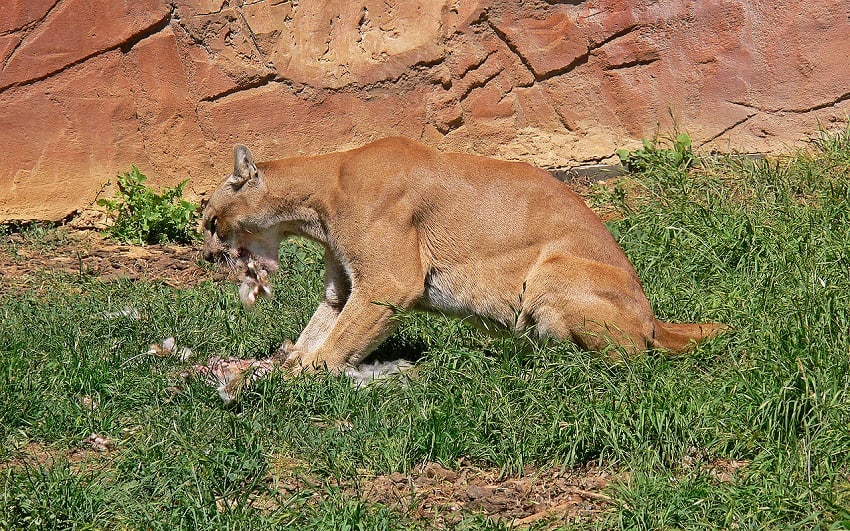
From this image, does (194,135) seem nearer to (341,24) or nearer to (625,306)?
(341,24)

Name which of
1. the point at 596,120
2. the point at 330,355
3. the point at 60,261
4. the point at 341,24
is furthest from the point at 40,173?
the point at 596,120

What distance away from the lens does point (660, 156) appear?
9.24m

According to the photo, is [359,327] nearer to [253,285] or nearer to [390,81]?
[253,285]

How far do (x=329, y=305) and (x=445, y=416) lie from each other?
1.60 meters

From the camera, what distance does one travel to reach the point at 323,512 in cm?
446

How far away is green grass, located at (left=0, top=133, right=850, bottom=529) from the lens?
4.46 meters

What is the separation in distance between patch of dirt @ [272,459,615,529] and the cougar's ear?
2179mm

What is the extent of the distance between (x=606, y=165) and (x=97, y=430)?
561 centimetres

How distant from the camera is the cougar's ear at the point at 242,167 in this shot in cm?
656

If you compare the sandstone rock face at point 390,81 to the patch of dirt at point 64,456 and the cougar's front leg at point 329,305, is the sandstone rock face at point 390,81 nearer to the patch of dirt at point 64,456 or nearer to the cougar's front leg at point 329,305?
the cougar's front leg at point 329,305

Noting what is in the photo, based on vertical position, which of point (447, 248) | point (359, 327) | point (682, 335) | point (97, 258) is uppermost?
point (447, 248)

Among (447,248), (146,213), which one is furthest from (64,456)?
(146,213)

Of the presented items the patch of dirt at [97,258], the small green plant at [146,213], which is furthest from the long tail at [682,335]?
the small green plant at [146,213]

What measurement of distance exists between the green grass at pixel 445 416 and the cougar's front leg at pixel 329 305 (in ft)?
0.91
